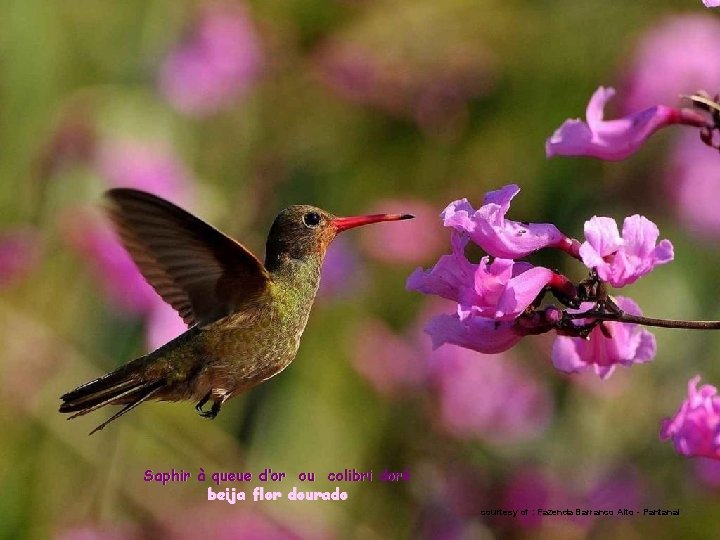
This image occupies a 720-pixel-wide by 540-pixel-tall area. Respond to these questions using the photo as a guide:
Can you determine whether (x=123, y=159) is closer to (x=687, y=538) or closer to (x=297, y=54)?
(x=297, y=54)

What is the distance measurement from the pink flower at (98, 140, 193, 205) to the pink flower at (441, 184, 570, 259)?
5.56 feet

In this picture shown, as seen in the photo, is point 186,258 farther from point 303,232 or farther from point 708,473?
Answer: point 708,473

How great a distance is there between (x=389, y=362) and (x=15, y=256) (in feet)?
3.05

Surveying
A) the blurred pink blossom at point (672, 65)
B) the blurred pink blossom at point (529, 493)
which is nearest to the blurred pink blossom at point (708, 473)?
the blurred pink blossom at point (529, 493)

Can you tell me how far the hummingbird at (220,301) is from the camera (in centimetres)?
156

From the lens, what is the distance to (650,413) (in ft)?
9.08

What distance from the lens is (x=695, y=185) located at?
9.77 ft

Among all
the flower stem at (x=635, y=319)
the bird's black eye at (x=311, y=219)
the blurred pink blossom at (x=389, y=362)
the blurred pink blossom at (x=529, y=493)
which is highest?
the flower stem at (x=635, y=319)

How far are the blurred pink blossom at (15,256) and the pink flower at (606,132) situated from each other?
1.76 m

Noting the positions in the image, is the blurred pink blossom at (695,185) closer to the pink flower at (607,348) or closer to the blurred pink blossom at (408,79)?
the blurred pink blossom at (408,79)

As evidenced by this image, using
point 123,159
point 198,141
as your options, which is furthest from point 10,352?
point 198,141

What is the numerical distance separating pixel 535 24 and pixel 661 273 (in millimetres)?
790

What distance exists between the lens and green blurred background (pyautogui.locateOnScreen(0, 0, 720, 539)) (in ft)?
8.83

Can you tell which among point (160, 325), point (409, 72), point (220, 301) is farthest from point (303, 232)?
point (409, 72)
